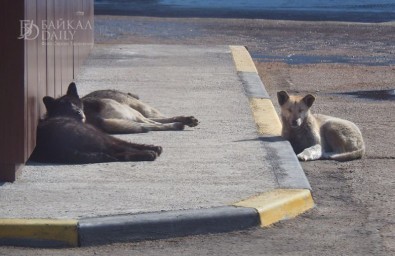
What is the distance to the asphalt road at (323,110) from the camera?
25.6 feet

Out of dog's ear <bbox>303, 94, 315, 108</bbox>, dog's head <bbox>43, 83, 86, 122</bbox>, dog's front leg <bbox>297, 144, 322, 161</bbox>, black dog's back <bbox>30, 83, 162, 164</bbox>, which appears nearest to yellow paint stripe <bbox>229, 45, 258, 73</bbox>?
dog's ear <bbox>303, 94, 315, 108</bbox>

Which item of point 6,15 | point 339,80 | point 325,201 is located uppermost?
point 6,15

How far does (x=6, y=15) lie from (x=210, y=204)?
2250 mm

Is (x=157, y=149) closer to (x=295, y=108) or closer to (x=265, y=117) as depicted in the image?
(x=295, y=108)

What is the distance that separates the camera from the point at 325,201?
9.23 meters

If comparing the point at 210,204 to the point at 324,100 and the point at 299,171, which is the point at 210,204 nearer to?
the point at 299,171

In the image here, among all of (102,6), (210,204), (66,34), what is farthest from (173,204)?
(102,6)

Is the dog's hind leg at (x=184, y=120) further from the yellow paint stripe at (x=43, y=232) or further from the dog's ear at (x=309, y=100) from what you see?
the yellow paint stripe at (x=43, y=232)

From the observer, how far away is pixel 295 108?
11.4 m

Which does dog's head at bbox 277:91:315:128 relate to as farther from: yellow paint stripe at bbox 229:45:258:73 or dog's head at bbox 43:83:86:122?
yellow paint stripe at bbox 229:45:258:73

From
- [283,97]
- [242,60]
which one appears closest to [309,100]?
[283,97]

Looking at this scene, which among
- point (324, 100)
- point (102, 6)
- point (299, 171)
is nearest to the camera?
point (299, 171)

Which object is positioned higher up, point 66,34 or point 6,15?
point 6,15

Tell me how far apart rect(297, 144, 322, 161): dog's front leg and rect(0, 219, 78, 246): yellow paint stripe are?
375cm
